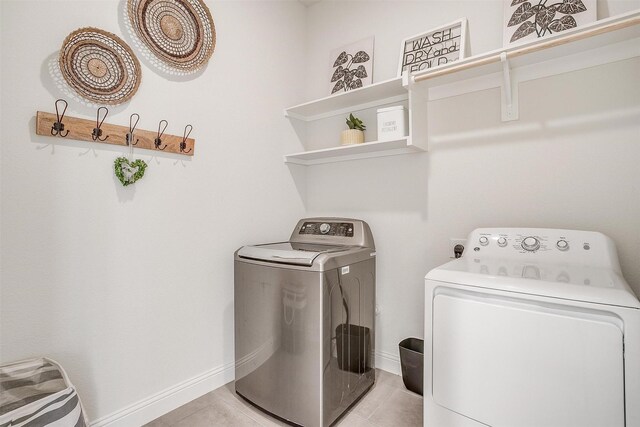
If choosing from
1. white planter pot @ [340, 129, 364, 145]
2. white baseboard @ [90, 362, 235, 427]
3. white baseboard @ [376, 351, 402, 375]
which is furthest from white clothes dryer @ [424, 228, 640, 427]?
white baseboard @ [90, 362, 235, 427]

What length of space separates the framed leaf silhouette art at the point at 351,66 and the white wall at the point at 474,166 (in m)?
0.06

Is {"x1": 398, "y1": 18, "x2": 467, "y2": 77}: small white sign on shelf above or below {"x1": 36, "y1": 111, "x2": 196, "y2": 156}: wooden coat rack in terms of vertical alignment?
above

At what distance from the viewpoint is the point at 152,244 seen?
153 cm

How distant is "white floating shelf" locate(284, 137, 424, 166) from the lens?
177cm

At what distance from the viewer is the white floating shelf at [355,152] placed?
1.77 metres

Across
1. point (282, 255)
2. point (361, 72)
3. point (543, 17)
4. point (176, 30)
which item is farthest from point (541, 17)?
point (176, 30)

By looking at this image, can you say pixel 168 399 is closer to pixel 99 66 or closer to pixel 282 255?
pixel 282 255

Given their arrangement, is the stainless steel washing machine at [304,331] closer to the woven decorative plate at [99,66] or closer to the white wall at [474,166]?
the white wall at [474,166]

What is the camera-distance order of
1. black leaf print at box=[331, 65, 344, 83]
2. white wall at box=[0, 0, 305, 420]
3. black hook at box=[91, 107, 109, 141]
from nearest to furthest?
white wall at box=[0, 0, 305, 420] → black hook at box=[91, 107, 109, 141] → black leaf print at box=[331, 65, 344, 83]

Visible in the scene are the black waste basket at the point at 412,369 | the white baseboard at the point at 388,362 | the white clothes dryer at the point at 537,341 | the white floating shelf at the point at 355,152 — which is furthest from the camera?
the white baseboard at the point at 388,362

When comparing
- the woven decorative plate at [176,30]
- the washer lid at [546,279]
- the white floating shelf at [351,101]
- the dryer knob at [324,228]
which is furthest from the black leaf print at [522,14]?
the woven decorative plate at [176,30]

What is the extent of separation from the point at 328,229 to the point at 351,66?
1.17m

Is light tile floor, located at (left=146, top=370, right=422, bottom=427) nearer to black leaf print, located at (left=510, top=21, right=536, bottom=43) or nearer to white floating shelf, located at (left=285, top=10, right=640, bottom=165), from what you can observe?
white floating shelf, located at (left=285, top=10, right=640, bottom=165)

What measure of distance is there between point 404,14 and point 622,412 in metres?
2.17
